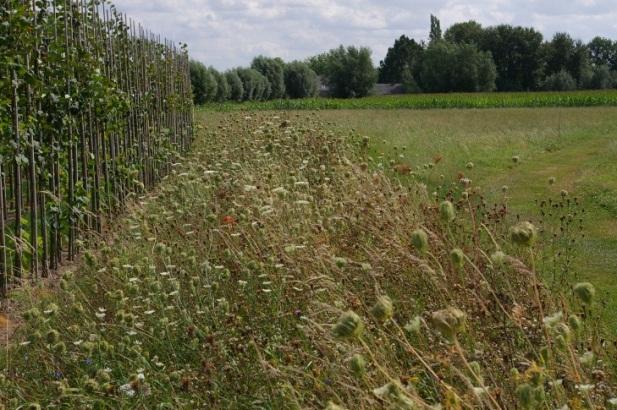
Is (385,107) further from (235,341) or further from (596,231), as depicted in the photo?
(235,341)

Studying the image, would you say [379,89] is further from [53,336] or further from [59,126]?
[53,336]

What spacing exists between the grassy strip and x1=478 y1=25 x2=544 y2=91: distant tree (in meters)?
80.3

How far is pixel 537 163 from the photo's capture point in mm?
15875

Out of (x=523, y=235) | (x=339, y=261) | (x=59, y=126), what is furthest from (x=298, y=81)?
(x=523, y=235)

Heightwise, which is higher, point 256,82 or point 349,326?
point 256,82

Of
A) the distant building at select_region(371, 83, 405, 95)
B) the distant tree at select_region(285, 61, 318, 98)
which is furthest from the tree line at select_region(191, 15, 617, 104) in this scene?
the distant building at select_region(371, 83, 405, 95)

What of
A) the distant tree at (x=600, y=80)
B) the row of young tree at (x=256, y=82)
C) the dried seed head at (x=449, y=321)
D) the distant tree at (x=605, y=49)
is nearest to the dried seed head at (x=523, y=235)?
the dried seed head at (x=449, y=321)

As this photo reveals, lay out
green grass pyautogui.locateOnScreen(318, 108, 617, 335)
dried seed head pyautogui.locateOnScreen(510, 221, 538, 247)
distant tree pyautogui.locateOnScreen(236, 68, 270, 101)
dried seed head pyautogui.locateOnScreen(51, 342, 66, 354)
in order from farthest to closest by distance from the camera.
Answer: distant tree pyautogui.locateOnScreen(236, 68, 270, 101) → green grass pyautogui.locateOnScreen(318, 108, 617, 335) → dried seed head pyautogui.locateOnScreen(51, 342, 66, 354) → dried seed head pyautogui.locateOnScreen(510, 221, 538, 247)

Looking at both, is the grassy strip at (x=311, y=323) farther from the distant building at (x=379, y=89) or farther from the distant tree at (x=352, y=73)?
the distant building at (x=379, y=89)

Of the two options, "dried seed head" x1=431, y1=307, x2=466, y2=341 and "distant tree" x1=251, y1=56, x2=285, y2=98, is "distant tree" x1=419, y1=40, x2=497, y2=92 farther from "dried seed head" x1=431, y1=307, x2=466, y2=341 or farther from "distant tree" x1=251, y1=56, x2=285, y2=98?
"dried seed head" x1=431, y1=307, x2=466, y2=341

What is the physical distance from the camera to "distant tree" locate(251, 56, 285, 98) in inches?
2749

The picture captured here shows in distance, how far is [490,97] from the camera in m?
52.9

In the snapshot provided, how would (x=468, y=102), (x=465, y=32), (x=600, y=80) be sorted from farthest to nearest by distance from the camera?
(x=465, y=32)
(x=600, y=80)
(x=468, y=102)

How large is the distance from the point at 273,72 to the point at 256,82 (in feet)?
21.6
